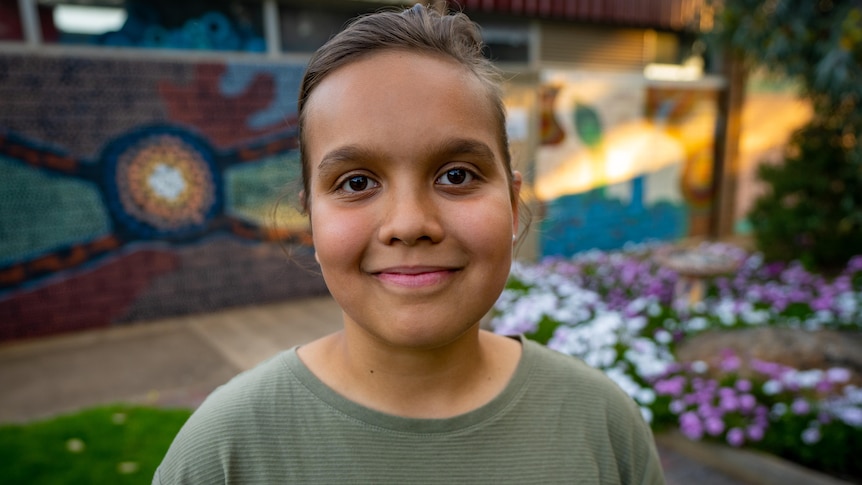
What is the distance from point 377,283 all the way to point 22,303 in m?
5.66

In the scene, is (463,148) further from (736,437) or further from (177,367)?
(177,367)

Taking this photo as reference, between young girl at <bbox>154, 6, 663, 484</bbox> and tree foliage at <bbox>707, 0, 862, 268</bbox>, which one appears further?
tree foliage at <bbox>707, 0, 862, 268</bbox>

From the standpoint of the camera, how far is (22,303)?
212 inches

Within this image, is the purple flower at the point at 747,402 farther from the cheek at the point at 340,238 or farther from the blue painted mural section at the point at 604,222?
the blue painted mural section at the point at 604,222

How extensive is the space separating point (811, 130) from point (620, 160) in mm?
2312

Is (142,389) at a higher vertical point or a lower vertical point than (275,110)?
lower

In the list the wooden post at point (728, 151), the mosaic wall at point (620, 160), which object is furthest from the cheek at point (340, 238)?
the wooden post at point (728, 151)

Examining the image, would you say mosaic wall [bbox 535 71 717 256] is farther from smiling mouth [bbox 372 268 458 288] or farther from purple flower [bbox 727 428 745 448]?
smiling mouth [bbox 372 268 458 288]

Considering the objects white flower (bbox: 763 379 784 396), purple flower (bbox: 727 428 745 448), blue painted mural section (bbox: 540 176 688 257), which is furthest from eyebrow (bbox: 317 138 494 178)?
blue painted mural section (bbox: 540 176 688 257)

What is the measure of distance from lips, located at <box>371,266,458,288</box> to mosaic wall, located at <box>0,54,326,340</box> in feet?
13.4

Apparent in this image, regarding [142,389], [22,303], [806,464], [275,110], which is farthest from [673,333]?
[22,303]

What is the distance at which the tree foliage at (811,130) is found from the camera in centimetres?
545

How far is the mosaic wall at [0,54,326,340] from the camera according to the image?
5.27 metres

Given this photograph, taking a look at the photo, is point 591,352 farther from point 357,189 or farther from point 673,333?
point 357,189
